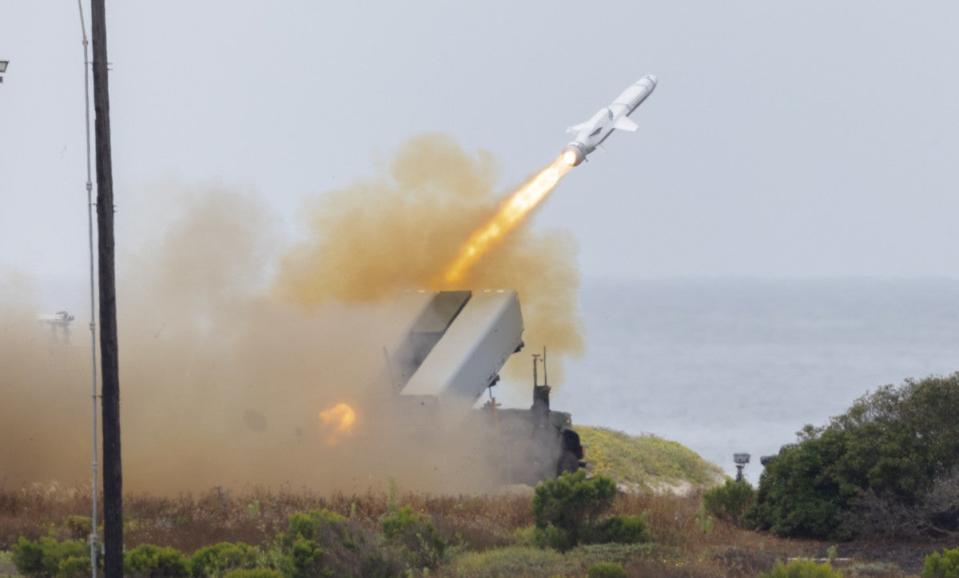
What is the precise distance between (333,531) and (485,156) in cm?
1677

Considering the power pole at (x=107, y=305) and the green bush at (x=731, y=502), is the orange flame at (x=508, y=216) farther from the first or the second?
the power pole at (x=107, y=305)

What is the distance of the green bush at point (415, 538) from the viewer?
23.7m

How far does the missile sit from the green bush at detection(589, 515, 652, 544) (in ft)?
41.0

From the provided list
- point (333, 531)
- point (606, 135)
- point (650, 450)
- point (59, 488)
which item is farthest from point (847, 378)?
point (333, 531)

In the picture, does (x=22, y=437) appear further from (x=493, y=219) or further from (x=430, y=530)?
(x=430, y=530)

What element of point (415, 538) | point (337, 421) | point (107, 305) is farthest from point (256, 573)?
point (337, 421)

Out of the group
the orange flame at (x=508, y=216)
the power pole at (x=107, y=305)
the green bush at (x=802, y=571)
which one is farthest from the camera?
the orange flame at (x=508, y=216)

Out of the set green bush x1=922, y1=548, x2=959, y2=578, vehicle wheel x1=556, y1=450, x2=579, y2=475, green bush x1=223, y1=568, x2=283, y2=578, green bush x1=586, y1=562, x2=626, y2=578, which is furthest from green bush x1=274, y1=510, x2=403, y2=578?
vehicle wheel x1=556, y1=450, x2=579, y2=475

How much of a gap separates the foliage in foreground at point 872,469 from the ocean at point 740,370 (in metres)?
32.6

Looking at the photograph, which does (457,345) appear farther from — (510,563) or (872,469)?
(510,563)

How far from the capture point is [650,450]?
158 ft

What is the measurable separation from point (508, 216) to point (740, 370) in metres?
94.4

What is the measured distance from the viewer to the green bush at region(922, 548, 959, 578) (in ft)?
67.9

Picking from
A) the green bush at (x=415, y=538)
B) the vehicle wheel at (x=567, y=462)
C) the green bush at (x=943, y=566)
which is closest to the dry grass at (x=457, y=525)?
the green bush at (x=415, y=538)
